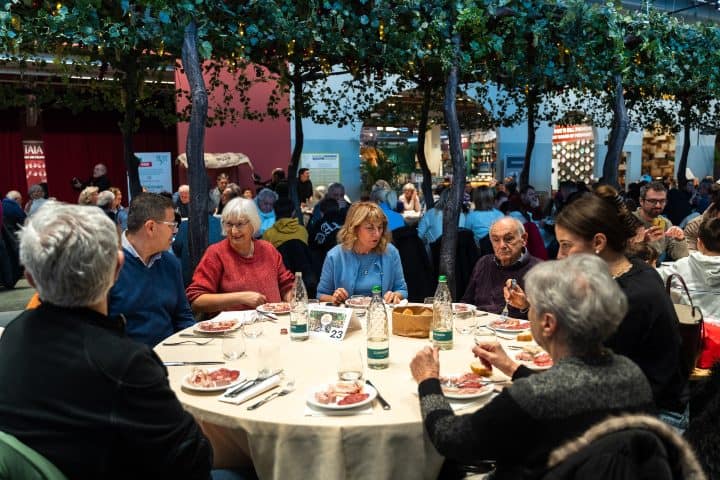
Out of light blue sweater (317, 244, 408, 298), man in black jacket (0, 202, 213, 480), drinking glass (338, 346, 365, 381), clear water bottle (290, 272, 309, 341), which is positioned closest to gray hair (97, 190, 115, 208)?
light blue sweater (317, 244, 408, 298)

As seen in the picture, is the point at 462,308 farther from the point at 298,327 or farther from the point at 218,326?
the point at 218,326

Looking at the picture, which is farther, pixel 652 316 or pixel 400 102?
→ pixel 400 102

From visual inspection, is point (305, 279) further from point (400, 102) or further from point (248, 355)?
point (400, 102)

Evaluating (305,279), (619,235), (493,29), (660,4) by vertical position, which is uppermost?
(660,4)

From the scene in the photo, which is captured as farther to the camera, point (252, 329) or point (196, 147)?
point (196, 147)

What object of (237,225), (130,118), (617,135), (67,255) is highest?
(130,118)

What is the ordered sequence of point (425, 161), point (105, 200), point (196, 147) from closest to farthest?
point (196, 147)
point (105, 200)
point (425, 161)

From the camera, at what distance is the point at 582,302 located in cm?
138

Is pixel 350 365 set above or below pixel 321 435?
above

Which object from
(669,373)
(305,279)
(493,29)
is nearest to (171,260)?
(305,279)

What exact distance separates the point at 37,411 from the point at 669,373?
6.59 feet

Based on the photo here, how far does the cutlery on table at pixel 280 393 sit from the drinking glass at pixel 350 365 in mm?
177

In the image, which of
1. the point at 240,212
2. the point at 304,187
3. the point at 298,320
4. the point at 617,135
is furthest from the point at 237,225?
the point at 304,187

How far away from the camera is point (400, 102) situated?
44.3ft
